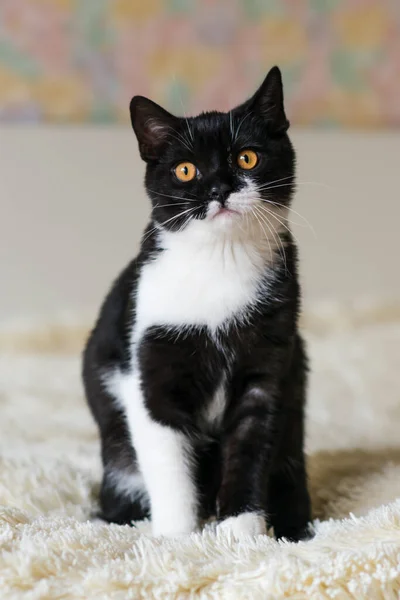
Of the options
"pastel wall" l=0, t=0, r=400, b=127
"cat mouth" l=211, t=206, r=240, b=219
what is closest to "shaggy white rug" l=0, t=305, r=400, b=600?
"cat mouth" l=211, t=206, r=240, b=219

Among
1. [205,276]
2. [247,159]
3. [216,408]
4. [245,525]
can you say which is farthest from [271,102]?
[245,525]

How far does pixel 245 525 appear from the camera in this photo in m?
0.88

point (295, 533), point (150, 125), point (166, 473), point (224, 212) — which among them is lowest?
point (295, 533)

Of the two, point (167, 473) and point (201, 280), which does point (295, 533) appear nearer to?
point (167, 473)

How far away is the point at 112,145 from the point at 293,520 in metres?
1.70

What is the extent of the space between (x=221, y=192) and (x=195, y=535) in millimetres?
412

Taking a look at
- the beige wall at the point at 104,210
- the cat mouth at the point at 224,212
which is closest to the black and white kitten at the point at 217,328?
the cat mouth at the point at 224,212

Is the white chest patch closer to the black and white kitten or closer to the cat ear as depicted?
the black and white kitten

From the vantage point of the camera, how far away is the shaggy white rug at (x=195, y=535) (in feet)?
2.21

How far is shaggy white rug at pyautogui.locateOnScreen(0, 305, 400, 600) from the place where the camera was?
0.67m

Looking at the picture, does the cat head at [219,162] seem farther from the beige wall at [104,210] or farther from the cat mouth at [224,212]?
the beige wall at [104,210]

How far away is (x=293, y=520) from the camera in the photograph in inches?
39.2

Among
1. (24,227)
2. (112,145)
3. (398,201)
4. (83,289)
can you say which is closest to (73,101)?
(112,145)

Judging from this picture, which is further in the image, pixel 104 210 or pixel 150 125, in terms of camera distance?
pixel 104 210
